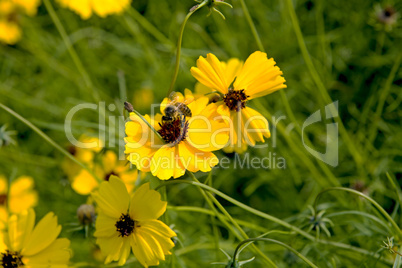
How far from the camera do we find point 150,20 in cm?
209

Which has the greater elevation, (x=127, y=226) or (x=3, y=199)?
(x=3, y=199)

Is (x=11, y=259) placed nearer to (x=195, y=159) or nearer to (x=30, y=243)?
(x=30, y=243)

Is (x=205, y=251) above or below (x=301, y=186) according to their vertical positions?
below

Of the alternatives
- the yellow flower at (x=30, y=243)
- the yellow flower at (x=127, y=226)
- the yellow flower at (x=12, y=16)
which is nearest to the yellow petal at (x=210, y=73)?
the yellow flower at (x=127, y=226)

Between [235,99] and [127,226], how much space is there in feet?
1.10

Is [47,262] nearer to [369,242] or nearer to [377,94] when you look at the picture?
[369,242]

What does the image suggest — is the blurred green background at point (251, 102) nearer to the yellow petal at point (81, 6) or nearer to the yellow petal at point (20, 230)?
the yellow petal at point (81, 6)

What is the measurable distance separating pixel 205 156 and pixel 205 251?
2.33ft

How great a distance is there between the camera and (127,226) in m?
0.83

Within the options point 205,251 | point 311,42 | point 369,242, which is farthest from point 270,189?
point 311,42

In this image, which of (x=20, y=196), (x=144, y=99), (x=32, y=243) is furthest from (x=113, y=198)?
(x=144, y=99)

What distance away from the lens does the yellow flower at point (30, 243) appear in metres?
0.95

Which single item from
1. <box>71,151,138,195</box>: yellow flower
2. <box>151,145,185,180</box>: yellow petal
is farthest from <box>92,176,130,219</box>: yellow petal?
<box>71,151,138,195</box>: yellow flower

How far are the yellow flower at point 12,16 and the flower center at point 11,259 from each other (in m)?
1.29
